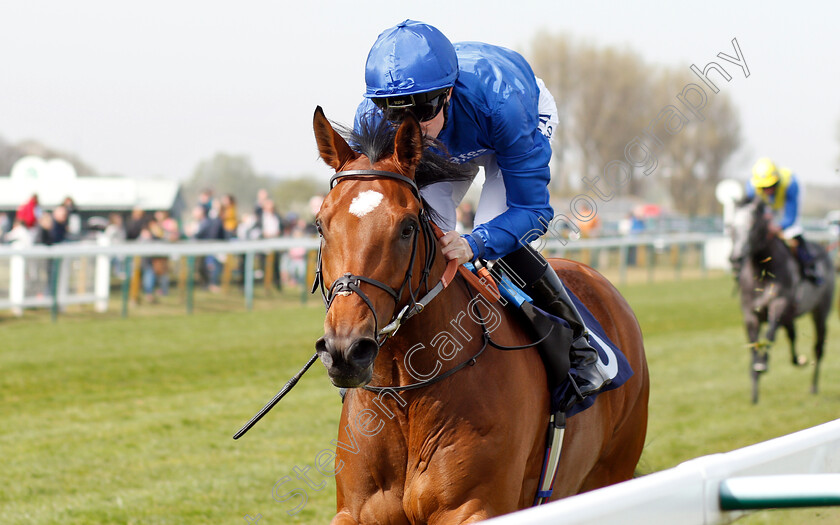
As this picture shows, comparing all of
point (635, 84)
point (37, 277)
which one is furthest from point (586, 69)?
point (37, 277)

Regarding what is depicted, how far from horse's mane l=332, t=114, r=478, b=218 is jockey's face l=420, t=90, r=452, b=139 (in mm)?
61

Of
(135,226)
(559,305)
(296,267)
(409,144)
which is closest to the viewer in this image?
(409,144)

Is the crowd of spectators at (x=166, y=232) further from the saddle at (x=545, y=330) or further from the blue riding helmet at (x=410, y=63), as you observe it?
the blue riding helmet at (x=410, y=63)

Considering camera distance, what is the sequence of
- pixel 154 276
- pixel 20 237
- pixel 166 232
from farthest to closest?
pixel 166 232, pixel 154 276, pixel 20 237

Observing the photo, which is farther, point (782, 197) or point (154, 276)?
point (154, 276)

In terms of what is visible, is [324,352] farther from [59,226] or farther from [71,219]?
[71,219]

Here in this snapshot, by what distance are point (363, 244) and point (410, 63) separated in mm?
563

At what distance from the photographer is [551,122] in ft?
10.8

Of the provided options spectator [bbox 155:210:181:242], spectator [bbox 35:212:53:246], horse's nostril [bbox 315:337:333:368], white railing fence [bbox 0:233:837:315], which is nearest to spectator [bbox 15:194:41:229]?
spectator [bbox 35:212:53:246]

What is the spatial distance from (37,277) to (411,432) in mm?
8643

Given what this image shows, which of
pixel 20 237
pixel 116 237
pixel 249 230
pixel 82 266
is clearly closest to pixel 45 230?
pixel 20 237

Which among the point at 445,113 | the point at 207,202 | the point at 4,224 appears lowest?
the point at 4,224

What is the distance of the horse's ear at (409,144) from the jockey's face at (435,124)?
15 cm

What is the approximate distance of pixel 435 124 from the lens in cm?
252
